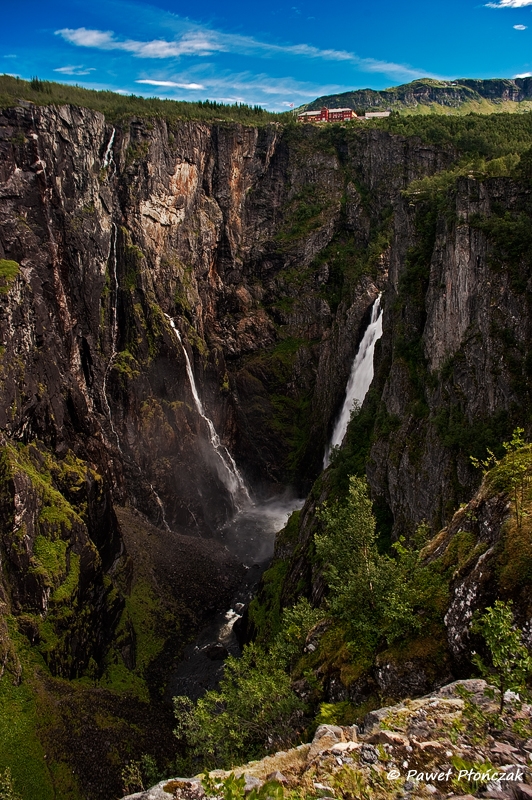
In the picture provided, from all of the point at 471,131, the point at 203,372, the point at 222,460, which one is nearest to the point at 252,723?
the point at 222,460

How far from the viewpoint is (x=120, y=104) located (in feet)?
212

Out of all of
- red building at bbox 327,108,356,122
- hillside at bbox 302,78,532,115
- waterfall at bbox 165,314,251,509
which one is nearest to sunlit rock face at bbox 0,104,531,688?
waterfall at bbox 165,314,251,509

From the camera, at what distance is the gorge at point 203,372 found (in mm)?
24516

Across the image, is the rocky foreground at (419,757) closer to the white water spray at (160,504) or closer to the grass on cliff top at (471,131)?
the white water spray at (160,504)

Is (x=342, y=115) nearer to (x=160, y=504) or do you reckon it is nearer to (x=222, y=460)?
(x=222, y=460)

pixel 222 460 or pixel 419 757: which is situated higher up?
pixel 419 757

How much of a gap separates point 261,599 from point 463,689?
2792 cm

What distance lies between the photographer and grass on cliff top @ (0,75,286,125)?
2047 inches

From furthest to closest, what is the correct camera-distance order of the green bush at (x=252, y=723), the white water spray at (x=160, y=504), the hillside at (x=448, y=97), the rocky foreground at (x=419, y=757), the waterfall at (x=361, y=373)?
the hillside at (x=448, y=97) → the white water spray at (x=160, y=504) → the waterfall at (x=361, y=373) → the green bush at (x=252, y=723) → the rocky foreground at (x=419, y=757)

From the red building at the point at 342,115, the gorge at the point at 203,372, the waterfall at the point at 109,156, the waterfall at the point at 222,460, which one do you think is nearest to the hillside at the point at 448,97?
the red building at the point at 342,115

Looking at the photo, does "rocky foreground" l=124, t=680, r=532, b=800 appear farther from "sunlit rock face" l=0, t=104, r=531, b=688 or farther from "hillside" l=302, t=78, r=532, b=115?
"hillside" l=302, t=78, r=532, b=115

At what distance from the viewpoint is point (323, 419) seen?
5353 centimetres

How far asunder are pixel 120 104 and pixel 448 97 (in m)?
94.7

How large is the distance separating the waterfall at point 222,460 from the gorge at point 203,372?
0.26 metres
